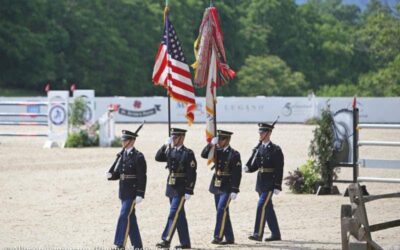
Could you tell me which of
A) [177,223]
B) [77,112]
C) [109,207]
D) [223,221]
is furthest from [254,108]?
[177,223]

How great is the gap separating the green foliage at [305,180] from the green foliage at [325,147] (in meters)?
0.18

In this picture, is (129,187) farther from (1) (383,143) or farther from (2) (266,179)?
(1) (383,143)

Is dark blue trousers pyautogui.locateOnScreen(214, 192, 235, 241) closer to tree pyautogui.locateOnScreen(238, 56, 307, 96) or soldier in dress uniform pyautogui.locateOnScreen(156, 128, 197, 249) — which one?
soldier in dress uniform pyautogui.locateOnScreen(156, 128, 197, 249)

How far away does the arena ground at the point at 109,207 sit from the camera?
601 inches

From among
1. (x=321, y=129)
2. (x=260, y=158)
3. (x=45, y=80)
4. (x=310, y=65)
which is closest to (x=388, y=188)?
(x=321, y=129)

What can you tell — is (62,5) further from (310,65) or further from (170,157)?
(170,157)

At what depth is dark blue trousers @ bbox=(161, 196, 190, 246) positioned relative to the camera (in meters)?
14.3

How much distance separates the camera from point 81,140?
33062 mm

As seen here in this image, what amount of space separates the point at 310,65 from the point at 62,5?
29692 mm

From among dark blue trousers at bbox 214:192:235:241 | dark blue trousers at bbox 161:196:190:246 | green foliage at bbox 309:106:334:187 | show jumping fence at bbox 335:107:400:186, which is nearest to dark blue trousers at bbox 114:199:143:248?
dark blue trousers at bbox 161:196:190:246

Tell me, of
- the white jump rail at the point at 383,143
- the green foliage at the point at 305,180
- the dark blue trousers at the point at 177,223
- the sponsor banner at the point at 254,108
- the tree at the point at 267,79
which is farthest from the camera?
the tree at the point at 267,79

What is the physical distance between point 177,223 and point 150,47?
2506 inches

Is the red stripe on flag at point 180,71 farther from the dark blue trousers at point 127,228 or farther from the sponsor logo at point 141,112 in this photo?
the sponsor logo at point 141,112

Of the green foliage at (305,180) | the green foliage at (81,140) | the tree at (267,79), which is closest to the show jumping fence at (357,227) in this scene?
the green foliage at (305,180)
